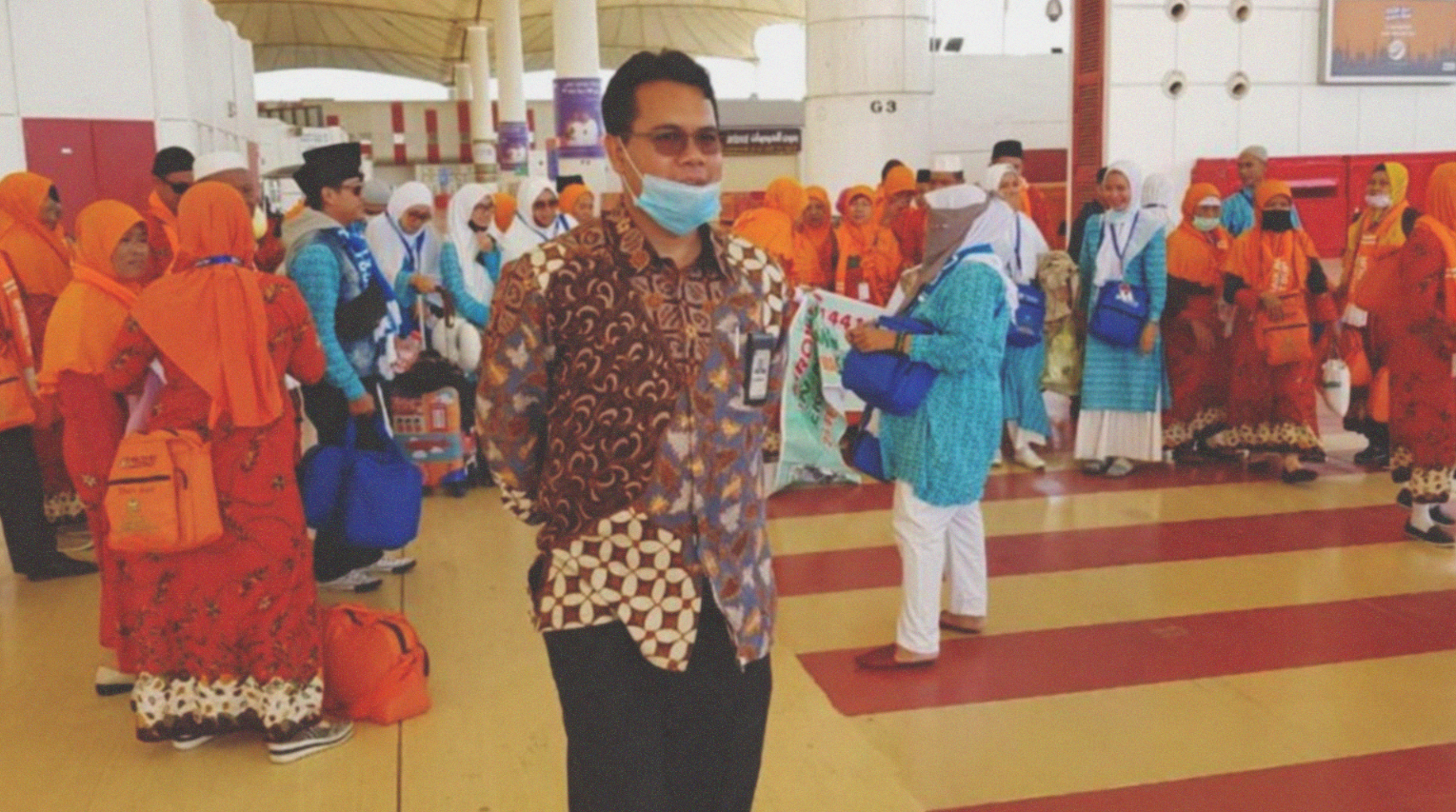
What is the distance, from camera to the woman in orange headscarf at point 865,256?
7758 millimetres

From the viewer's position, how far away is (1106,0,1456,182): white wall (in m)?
8.96

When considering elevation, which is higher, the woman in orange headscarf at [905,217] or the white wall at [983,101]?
the white wall at [983,101]

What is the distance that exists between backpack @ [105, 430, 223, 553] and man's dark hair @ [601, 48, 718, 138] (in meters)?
1.85

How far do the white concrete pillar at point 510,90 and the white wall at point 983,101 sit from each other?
34.0 feet

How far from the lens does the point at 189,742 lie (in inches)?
141

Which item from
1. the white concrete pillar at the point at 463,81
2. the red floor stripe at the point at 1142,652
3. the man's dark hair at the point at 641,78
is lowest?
the red floor stripe at the point at 1142,652

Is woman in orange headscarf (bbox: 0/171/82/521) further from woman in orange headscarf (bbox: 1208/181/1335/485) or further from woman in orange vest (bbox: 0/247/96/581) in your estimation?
woman in orange headscarf (bbox: 1208/181/1335/485)

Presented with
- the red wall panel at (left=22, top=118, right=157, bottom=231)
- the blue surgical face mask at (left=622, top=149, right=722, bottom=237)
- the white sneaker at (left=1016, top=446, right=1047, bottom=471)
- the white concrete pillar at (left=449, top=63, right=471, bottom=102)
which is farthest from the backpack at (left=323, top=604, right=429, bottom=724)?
the white concrete pillar at (left=449, top=63, right=471, bottom=102)

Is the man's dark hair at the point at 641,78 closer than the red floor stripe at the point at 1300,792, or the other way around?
the man's dark hair at the point at 641,78

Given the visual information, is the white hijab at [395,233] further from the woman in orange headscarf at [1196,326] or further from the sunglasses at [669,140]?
the sunglasses at [669,140]

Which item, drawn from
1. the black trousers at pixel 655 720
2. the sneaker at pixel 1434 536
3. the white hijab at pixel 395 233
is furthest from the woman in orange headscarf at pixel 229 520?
the sneaker at pixel 1434 536

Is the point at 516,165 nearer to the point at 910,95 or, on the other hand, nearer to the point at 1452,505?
the point at 910,95

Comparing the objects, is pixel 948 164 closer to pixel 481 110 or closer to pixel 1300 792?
pixel 1300 792

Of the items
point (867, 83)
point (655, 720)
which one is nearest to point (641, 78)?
point (655, 720)
